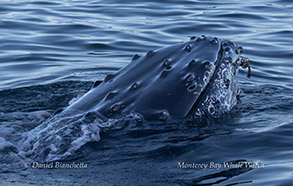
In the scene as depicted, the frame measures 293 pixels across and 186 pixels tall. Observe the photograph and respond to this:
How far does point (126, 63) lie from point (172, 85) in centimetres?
526

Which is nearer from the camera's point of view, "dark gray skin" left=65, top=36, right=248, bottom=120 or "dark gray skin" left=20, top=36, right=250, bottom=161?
"dark gray skin" left=20, top=36, right=250, bottom=161

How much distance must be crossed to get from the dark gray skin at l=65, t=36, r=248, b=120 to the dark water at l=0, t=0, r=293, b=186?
0.59 ft

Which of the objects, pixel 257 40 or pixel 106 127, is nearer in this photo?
pixel 106 127

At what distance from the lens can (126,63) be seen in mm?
11492

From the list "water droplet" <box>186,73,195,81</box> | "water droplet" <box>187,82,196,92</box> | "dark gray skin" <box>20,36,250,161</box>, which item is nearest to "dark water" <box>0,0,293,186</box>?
"dark gray skin" <box>20,36,250,161</box>

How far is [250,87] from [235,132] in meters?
2.74

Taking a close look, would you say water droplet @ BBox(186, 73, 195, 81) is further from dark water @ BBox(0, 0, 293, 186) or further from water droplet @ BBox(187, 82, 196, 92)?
dark water @ BBox(0, 0, 293, 186)

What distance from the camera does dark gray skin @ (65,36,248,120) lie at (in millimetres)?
6223

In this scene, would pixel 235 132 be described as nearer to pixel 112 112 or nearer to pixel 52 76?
pixel 112 112

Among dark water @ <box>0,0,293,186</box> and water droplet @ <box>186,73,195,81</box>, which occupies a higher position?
water droplet @ <box>186,73,195,81</box>

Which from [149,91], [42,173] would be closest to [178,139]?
[149,91]

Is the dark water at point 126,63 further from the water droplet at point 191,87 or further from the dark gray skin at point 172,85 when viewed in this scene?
the water droplet at point 191,87

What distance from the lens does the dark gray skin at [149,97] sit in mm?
6062

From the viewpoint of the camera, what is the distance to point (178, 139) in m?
6.34
